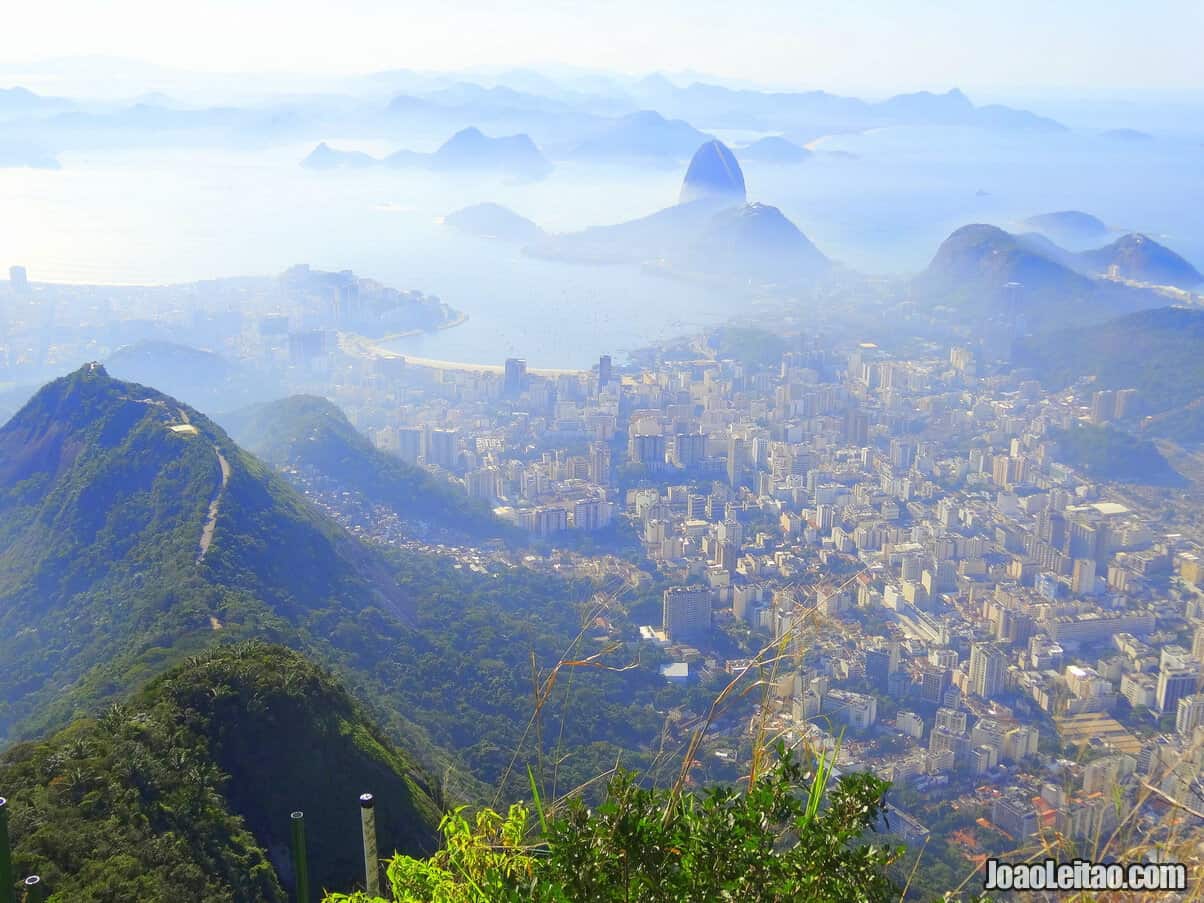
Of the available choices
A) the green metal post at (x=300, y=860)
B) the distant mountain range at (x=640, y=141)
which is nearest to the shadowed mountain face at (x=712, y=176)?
the distant mountain range at (x=640, y=141)

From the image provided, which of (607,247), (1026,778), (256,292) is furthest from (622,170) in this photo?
(1026,778)

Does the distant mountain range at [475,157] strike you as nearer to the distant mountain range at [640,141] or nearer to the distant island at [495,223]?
the distant mountain range at [640,141]

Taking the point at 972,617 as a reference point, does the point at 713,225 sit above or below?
above

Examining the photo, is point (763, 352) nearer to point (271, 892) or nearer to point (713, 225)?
point (713, 225)

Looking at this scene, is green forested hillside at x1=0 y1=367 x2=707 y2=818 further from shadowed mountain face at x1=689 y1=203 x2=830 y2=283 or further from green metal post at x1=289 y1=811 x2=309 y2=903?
shadowed mountain face at x1=689 y1=203 x2=830 y2=283

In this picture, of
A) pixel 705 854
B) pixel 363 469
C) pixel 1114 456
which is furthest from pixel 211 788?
pixel 1114 456

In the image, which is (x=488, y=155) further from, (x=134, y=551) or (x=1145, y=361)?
(x=134, y=551)
